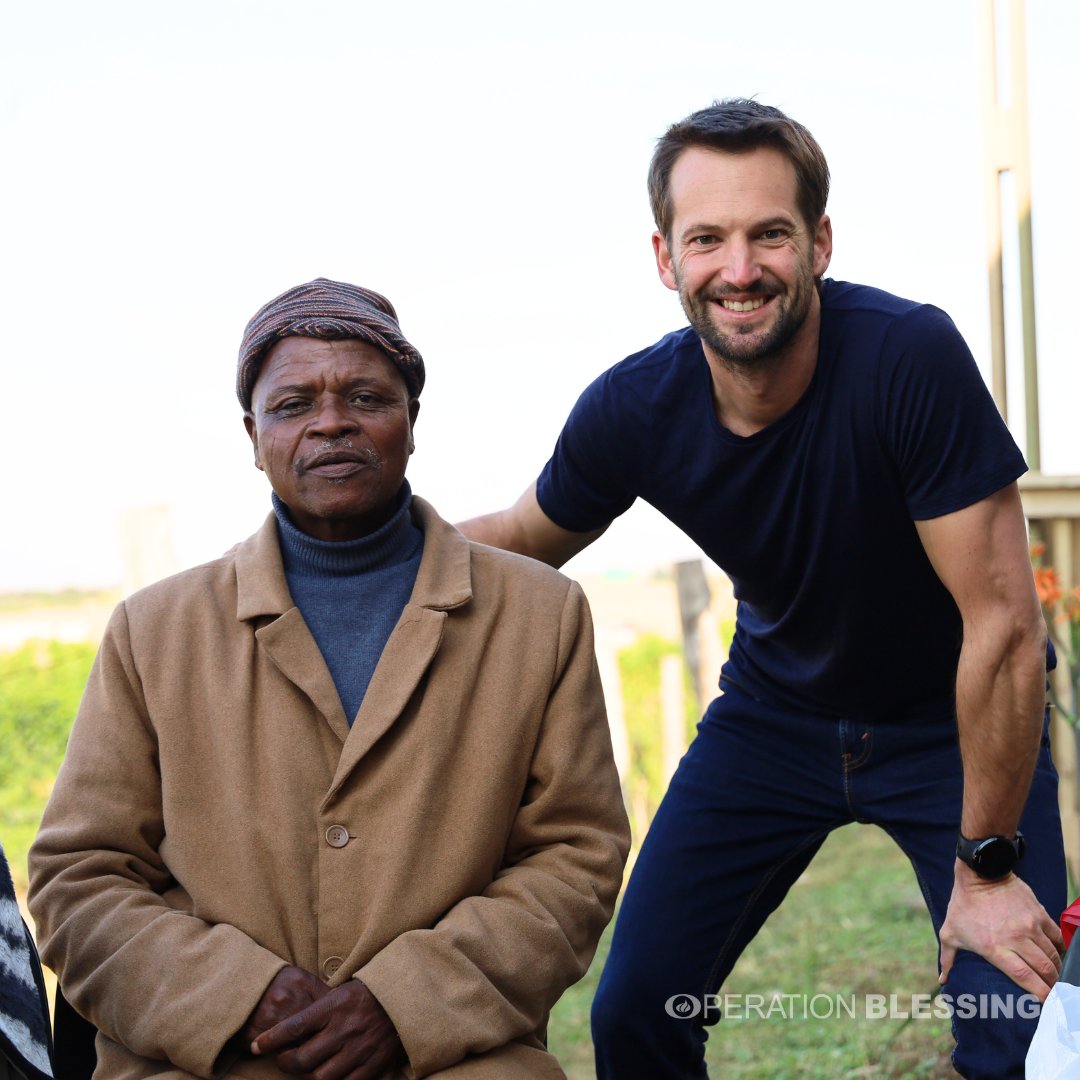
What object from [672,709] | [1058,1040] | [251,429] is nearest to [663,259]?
[251,429]

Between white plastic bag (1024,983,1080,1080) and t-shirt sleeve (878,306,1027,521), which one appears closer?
white plastic bag (1024,983,1080,1080)

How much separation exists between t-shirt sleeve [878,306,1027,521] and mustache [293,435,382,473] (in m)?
0.98

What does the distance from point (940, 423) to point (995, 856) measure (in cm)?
80

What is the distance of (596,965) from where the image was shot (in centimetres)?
617

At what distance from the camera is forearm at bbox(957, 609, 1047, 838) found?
267 centimetres

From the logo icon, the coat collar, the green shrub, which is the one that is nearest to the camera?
the coat collar

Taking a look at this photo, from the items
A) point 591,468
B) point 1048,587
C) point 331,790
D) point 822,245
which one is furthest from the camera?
point 1048,587

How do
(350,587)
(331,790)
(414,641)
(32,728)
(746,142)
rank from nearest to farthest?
(331,790)
(414,641)
(350,587)
(746,142)
(32,728)

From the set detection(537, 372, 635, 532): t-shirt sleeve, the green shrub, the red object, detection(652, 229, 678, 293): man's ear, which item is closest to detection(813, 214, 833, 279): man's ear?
detection(652, 229, 678, 293): man's ear

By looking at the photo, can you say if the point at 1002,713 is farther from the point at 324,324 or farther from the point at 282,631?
the point at 324,324

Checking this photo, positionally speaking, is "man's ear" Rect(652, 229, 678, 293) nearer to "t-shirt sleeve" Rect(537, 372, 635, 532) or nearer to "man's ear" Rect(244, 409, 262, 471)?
"t-shirt sleeve" Rect(537, 372, 635, 532)

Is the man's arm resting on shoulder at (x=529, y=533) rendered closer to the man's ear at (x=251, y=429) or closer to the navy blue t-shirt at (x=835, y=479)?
the navy blue t-shirt at (x=835, y=479)

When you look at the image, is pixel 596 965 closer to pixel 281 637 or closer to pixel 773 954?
pixel 773 954

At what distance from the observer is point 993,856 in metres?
2.69
